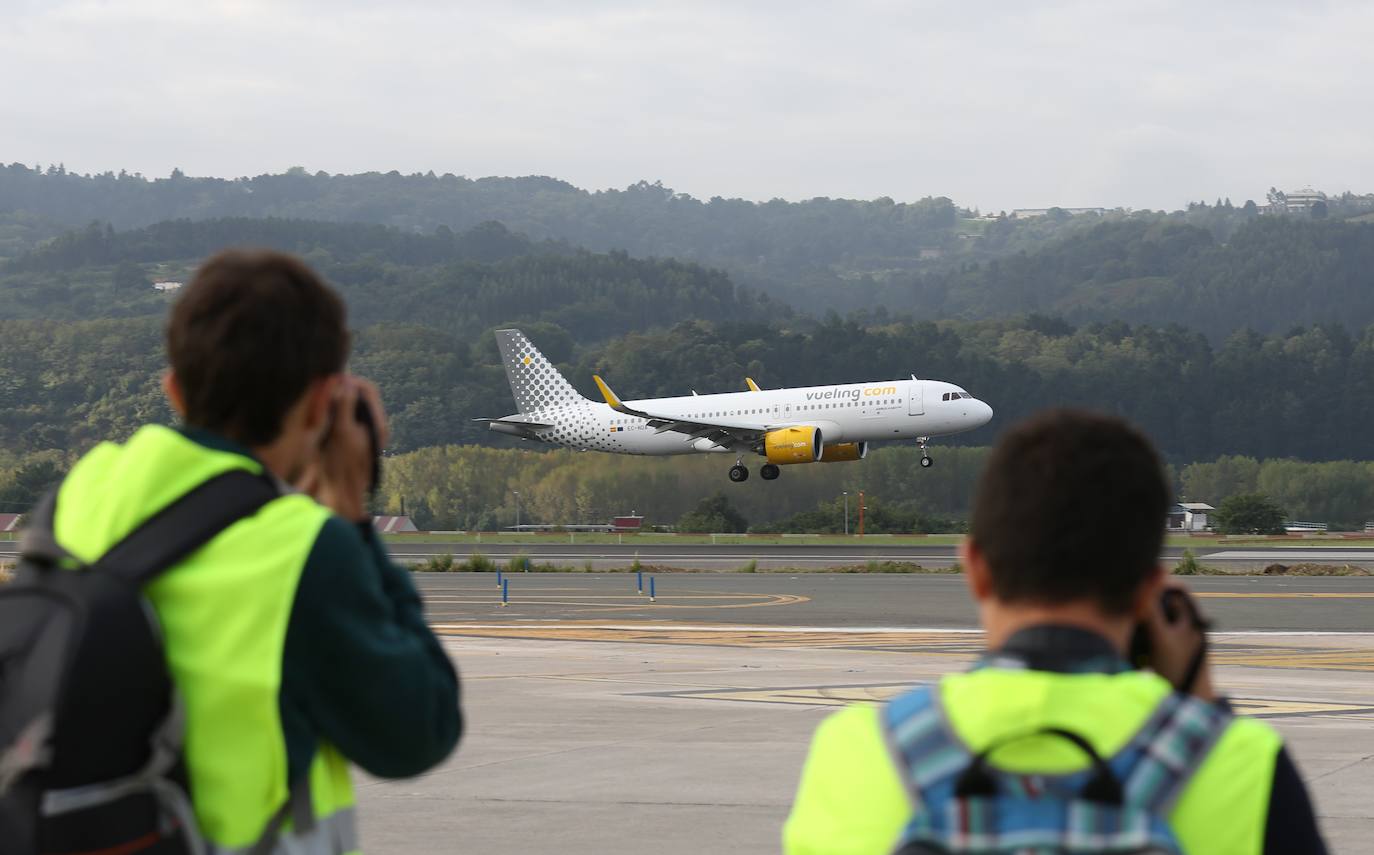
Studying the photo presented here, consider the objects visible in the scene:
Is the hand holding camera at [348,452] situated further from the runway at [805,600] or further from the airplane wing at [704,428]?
the airplane wing at [704,428]

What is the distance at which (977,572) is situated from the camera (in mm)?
2855

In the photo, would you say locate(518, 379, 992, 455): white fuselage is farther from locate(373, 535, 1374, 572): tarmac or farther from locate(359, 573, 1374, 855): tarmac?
locate(359, 573, 1374, 855): tarmac


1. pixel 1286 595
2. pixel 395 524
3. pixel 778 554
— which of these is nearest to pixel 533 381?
pixel 395 524

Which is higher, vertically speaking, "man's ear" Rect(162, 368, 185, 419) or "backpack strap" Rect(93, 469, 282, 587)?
"man's ear" Rect(162, 368, 185, 419)

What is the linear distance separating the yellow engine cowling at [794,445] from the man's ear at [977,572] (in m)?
54.4

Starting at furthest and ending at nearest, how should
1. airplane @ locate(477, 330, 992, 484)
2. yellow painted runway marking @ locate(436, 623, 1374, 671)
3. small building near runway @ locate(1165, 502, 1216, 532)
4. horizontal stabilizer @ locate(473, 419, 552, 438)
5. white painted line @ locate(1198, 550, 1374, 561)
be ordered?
small building near runway @ locate(1165, 502, 1216, 532) < horizontal stabilizer @ locate(473, 419, 552, 438) < airplane @ locate(477, 330, 992, 484) < white painted line @ locate(1198, 550, 1374, 561) < yellow painted runway marking @ locate(436, 623, 1374, 671)

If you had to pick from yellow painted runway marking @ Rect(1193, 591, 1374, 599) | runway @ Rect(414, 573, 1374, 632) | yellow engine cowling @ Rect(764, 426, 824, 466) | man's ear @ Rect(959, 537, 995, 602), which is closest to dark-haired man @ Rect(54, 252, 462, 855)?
man's ear @ Rect(959, 537, 995, 602)

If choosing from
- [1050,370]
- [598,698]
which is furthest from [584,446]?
[1050,370]

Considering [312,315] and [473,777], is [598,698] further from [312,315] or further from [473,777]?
[312,315]

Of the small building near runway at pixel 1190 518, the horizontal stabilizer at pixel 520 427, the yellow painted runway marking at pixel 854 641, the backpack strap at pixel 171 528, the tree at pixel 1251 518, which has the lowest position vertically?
the small building near runway at pixel 1190 518

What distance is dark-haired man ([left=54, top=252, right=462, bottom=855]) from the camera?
9.96ft

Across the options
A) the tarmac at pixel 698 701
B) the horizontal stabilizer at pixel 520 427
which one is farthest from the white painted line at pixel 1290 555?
the horizontal stabilizer at pixel 520 427

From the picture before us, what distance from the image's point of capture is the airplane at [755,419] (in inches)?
2248

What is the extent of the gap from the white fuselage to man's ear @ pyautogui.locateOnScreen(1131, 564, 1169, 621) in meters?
53.8
